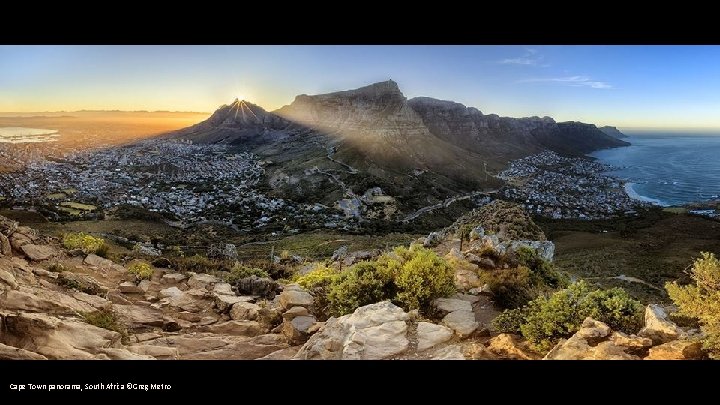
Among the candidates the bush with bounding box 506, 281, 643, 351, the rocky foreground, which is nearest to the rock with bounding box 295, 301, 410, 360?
the rocky foreground

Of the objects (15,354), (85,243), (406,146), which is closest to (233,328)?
(15,354)

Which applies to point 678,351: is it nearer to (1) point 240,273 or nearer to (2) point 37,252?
(1) point 240,273

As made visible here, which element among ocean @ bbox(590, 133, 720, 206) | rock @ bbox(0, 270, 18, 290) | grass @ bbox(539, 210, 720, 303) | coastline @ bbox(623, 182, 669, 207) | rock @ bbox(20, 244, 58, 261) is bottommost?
grass @ bbox(539, 210, 720, 303)

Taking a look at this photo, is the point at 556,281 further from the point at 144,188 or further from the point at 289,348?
the point at 144,188

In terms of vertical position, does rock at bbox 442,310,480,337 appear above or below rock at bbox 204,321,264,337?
above

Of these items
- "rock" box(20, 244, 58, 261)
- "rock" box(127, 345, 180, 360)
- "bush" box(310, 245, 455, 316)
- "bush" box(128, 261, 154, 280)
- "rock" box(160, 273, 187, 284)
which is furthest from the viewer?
"rock" box(160, 273, 187, 284)

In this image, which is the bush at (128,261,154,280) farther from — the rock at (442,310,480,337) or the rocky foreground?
the rock at (442,310,480,337)
